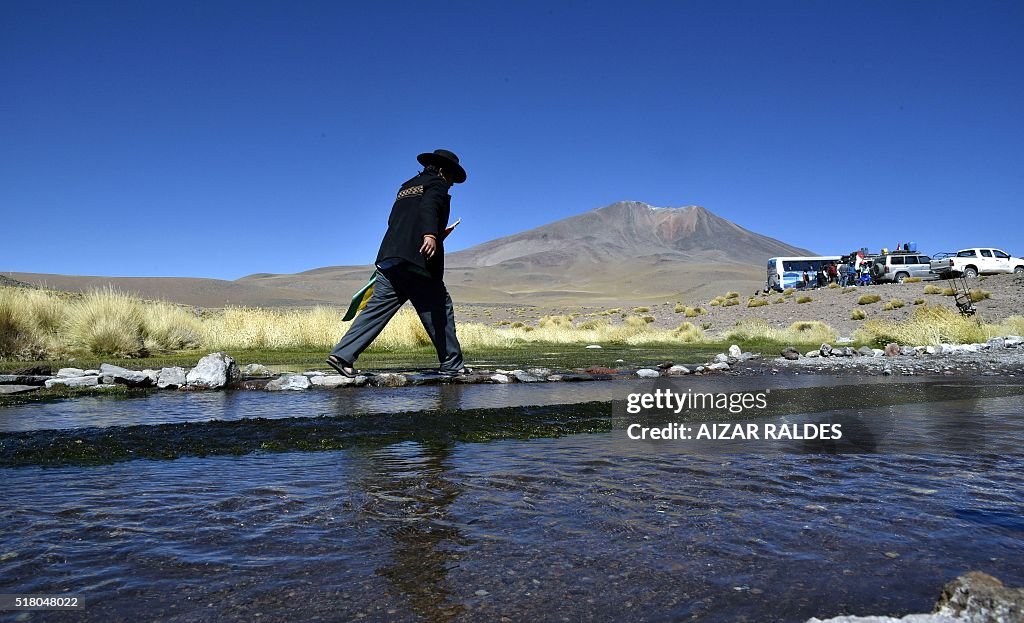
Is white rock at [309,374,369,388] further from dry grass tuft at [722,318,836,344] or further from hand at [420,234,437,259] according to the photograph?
dry grass tuft at [722,318,836,344]

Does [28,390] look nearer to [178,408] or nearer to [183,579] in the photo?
[178,408]

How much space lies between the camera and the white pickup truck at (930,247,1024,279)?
1636 inches

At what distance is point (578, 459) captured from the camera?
12.9 ft

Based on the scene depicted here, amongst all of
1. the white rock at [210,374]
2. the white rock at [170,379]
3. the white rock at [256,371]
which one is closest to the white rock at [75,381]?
the white rock at [170,379]

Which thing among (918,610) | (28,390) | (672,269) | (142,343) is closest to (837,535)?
(918,610)

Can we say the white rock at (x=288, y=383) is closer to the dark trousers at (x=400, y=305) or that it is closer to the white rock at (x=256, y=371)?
the dark trousers at (x=400, y=305)

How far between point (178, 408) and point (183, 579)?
14.5 feet

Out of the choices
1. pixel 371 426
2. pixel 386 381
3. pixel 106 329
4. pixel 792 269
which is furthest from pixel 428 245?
pixel 792 269

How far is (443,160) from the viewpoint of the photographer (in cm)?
834

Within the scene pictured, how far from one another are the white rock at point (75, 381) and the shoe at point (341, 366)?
2.39 meters

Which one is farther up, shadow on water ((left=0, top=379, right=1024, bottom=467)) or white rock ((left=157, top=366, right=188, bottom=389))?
white rock ((left=157, top=366, right=188, bottom=389))

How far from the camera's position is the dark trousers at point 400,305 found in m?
8.16

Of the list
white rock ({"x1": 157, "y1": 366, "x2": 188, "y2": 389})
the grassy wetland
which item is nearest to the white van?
the grassy wetland

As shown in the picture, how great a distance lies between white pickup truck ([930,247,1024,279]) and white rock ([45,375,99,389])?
144 feet
